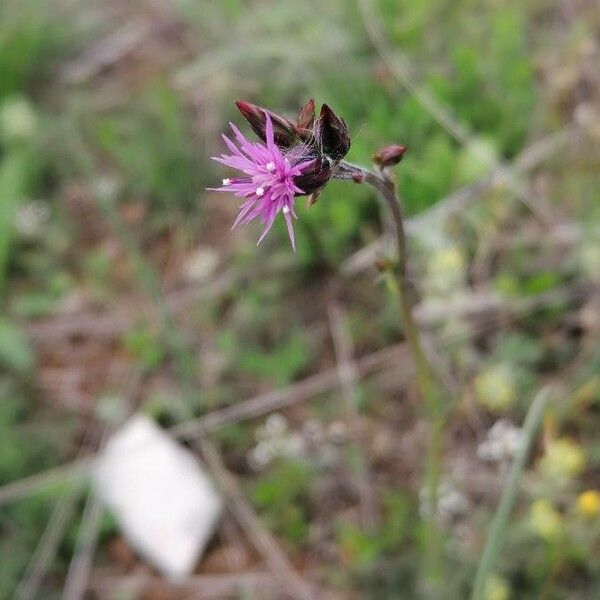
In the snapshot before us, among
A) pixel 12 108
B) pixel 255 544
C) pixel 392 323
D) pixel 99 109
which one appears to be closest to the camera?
pixel 255 544

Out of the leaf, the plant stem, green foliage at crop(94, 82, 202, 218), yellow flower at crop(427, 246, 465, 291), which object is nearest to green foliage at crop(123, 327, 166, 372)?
the leaf

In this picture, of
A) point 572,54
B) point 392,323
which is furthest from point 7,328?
point 572,54

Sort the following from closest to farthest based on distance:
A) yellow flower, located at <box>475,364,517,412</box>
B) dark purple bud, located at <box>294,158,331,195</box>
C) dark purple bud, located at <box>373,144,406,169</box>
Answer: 1. dark purple bud, located at <box>294,158,331,195</box>
2. dark purple bud, located at <box>373,144,406,169</box>
3. yellow flower, located at <box>475,364,517,412</box>

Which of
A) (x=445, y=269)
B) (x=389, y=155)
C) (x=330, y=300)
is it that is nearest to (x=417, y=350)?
(x=389, y=155)

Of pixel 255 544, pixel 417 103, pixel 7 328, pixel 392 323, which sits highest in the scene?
pixel 417 103

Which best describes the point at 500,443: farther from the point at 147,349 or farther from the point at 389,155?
the point at 147,349

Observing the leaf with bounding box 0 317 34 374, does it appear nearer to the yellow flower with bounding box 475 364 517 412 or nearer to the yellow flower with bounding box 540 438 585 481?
the yellow flower with bounding box 475 364 517 412

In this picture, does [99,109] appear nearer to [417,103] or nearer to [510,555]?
[417,103]
